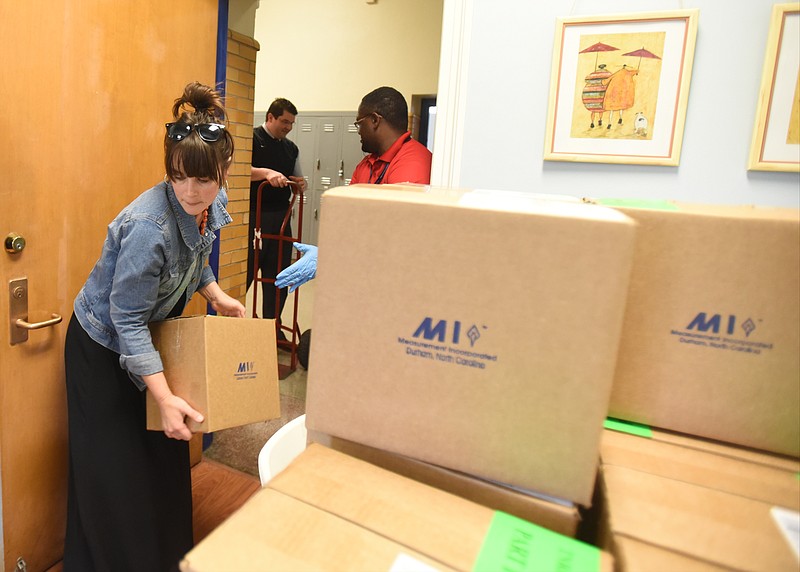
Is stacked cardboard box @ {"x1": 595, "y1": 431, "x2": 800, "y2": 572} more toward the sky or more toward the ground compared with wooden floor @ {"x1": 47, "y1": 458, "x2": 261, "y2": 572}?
more toward the sky

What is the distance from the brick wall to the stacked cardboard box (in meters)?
2.13

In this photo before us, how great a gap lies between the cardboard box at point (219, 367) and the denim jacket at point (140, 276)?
0.05 meters

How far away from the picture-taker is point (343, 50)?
18.8 ft

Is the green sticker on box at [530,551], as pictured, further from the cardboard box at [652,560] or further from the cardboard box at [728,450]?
the cardboard box at [728,450]

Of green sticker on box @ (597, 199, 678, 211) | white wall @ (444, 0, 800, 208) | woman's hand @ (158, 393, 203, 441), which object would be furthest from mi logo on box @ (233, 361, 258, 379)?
green sticker on box @ (597, 199, 678, 211)

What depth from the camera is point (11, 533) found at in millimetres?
1555

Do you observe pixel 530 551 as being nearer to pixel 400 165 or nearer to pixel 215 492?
pixel 400 165

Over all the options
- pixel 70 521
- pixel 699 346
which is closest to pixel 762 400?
pixel 699 346

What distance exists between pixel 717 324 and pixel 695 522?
0.28 metres

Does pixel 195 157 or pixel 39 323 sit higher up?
pixel 195 157

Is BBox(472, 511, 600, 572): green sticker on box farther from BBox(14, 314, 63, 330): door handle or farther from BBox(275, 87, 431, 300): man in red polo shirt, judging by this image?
BBox(275, 87, 431, 300): man in red polo shirt

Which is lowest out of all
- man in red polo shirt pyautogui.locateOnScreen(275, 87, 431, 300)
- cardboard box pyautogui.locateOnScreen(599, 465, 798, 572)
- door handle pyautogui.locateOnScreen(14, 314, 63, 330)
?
door handle pyautogui.locateOnScreen(14, 314, 63, 330)

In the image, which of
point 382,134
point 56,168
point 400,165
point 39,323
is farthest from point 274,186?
point 39,323

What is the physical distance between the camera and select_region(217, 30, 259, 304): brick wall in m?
2.41
